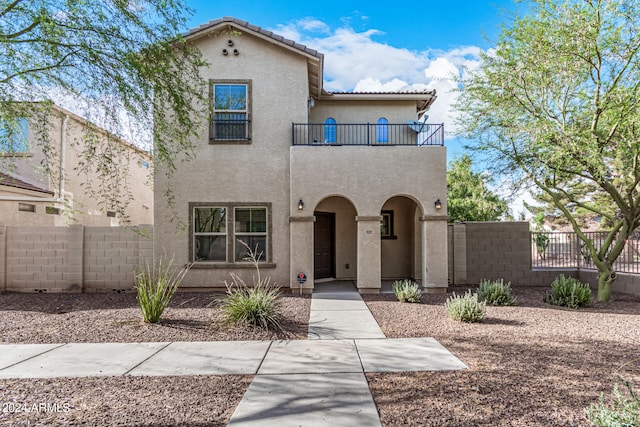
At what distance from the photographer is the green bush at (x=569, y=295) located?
353 inches

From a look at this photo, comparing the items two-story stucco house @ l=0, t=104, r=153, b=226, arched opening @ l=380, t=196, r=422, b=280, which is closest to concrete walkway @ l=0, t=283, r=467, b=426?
two-story stucco house @ l=0, t=104, r=153, b=226

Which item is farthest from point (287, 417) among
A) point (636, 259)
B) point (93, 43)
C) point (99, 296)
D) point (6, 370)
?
point (636, 259)

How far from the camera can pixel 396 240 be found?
13.4 m

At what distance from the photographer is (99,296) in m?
10.4

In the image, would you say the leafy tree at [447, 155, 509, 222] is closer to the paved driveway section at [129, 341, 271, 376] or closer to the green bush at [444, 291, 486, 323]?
the green bush at [444, 291, 486, 323]

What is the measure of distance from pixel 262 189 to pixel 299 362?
6.63 metres

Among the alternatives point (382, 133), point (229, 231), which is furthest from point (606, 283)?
point (229, 231)

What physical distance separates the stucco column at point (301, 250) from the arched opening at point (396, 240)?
12.3 ft

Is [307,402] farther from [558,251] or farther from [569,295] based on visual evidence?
[558,251]

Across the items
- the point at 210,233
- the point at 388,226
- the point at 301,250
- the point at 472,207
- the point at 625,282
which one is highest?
the point at 472,207

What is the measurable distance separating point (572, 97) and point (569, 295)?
5034mm

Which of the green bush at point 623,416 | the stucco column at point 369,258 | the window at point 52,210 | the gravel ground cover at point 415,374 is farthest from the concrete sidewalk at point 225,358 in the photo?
the window at point 52,210

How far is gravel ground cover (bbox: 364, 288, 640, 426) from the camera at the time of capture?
3676 mm

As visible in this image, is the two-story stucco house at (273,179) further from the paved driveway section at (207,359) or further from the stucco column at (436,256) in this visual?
the paved driveway section at (207,359)
